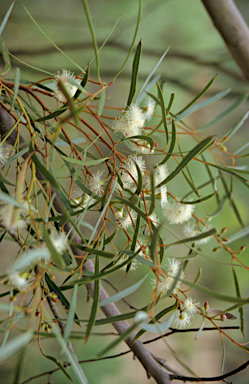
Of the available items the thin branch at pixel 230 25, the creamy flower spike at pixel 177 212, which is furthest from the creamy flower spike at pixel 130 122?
the thin branch at pixel 230 25

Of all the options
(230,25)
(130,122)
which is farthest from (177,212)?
(230,25)

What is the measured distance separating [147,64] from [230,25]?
0.22 metres

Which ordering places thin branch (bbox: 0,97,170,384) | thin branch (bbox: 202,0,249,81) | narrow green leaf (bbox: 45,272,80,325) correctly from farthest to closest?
thin branch (bbox: 202,0,249,81), thin branch (bbox: 0,97,170,384), narrow green leaf (bbox: 45,272,80,325)

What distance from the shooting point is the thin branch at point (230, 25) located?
491mm

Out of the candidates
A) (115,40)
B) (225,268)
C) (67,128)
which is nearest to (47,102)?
(67,128)

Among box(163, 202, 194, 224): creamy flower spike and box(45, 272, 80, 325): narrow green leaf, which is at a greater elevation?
box(163, 202, 194, 224): creamy flower spike

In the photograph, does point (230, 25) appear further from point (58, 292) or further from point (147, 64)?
point (58, 292)

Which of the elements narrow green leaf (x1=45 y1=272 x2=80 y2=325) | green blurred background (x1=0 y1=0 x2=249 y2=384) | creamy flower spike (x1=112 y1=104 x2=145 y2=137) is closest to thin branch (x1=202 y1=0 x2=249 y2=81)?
green blurred background (x1=0 y1=0 x2=249 y2=384)

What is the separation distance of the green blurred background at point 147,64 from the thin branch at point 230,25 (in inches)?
7.3

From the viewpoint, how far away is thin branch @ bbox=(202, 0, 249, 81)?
49 centimetres

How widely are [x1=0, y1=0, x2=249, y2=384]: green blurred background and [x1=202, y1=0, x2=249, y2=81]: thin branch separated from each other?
0.19m

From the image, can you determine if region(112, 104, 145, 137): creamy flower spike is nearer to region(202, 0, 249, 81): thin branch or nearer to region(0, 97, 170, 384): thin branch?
region(0, 97, 170, 384): thin branch

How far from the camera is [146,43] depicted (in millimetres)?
658

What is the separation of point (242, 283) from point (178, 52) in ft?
1.86
